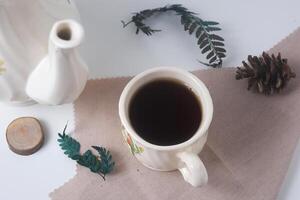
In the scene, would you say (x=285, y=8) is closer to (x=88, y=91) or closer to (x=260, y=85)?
(x=260, y=85)

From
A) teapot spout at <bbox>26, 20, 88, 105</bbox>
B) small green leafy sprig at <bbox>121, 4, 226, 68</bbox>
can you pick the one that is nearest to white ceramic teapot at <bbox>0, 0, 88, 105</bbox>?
teapot spout at <bbox>26, 20, 88, 105</bbox>

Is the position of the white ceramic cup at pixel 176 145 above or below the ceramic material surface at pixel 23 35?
below

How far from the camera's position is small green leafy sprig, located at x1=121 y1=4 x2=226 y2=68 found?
0.67 m

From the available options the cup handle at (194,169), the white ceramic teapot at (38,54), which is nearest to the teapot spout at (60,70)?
the white ceramic teapot at (38,54)

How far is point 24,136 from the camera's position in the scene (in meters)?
0.62

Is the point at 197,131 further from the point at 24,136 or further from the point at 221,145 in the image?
the point at 24,136

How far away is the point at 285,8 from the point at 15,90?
1.29 ft

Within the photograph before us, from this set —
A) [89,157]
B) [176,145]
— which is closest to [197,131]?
[176,145]

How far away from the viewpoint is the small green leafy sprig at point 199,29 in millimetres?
668

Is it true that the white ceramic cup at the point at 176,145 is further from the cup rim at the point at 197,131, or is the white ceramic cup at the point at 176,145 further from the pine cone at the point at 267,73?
the pine cone at the point at 267,73

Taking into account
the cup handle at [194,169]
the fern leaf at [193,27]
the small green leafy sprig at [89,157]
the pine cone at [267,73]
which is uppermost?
the fern leaf at [193,27]

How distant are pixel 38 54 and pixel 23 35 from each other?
1.2 inches

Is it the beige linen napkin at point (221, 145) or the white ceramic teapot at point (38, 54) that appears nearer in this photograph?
the white ceramic teapot at point (38, 54)

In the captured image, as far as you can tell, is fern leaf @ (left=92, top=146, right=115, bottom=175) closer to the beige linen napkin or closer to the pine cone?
the beige linen napkin
